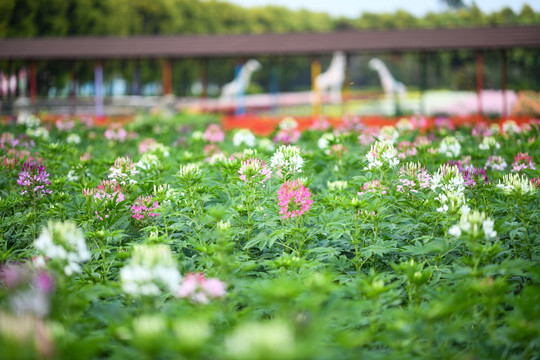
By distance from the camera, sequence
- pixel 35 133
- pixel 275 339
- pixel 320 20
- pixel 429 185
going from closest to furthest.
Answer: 1. pixel 275 339
2. pixel 429 185
3. pixel 35 133
4. pixel 320 20

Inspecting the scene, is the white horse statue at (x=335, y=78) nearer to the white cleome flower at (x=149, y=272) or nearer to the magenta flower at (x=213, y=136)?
the magenta flower at (x=213, y=136)

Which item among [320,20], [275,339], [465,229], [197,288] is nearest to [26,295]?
[197,288]

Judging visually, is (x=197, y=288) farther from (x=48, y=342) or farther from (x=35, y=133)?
(x=35, y=133)

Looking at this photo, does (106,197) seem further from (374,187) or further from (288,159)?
(374,187)

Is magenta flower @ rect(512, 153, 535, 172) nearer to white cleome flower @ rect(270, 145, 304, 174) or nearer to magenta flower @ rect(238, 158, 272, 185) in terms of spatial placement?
white cleome flower @ rect(270, 145, 304, 174)

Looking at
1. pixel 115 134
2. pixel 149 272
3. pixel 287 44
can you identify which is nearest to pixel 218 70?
pixel 287 44

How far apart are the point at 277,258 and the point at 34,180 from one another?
2.12m

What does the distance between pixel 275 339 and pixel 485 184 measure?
3086 mm

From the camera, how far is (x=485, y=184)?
393cm

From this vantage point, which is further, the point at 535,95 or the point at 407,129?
the point at 535,95

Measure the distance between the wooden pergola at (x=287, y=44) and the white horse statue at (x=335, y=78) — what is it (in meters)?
0.76

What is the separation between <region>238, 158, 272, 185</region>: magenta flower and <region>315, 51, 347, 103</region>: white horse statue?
1515cm

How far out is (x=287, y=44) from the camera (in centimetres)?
1922

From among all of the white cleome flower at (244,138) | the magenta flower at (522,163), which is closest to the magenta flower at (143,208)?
the white cleome flower at (244,138)
